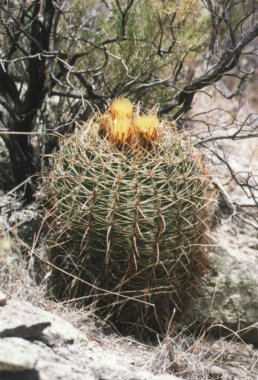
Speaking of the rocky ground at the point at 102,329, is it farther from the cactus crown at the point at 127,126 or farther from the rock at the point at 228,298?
the cactus crown at the point at 127,126

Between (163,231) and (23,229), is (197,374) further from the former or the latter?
(23,229)

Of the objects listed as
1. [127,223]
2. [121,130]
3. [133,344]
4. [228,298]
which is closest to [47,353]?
[127,223]

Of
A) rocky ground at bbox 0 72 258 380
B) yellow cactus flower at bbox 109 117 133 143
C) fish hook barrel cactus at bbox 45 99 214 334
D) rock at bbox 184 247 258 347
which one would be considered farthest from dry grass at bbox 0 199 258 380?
yellow cactus flower at bbox 109 117 133 143

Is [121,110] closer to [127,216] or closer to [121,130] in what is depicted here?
[121,130]

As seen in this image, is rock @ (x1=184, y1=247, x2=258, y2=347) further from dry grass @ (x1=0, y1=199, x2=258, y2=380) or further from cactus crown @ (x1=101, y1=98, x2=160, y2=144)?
cactus crown @ (x1=101, y1=98, x2=160, y2=144)

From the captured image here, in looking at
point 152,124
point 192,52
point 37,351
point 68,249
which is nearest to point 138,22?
point 192,52
